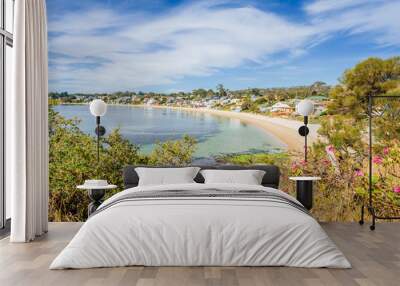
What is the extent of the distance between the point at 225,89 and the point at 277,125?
37.9 inches

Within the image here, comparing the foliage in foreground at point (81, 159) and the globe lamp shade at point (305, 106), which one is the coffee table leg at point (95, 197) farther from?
the globe lamp shade at point (305, 106)

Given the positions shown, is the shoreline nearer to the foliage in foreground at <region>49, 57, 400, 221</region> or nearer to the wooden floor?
→ the foliage in foreground at <region>49, 57, 400, 221</region>

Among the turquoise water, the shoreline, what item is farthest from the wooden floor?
the turquoise water

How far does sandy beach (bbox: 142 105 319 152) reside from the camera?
779cm

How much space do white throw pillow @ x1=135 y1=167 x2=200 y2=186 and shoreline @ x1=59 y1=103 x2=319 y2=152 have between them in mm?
1676

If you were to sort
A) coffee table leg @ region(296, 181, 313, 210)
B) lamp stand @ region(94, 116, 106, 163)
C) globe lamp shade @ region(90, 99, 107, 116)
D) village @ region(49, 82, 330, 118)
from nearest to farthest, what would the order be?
coffee table leg @ region(296, 181, 313, 210), globe lamp shade @ region(90, 99, 107, 116), lamp stand @ region(94, 116, 106, 163), village @ region(49, 82, 330, 118)

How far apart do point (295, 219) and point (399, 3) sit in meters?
4.63

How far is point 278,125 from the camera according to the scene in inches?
314

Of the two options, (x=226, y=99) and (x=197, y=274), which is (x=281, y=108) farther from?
(x=197, y=274)

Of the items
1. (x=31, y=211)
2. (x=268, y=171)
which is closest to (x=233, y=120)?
(x=268, y=171)

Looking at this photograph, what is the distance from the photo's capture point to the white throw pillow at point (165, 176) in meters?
6.51

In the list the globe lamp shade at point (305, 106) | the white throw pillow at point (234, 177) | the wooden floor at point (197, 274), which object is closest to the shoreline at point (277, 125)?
the globe lamp shade at point (305, 106)

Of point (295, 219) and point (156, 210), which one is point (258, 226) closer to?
point (295, 219)

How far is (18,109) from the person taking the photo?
5.44 meters
